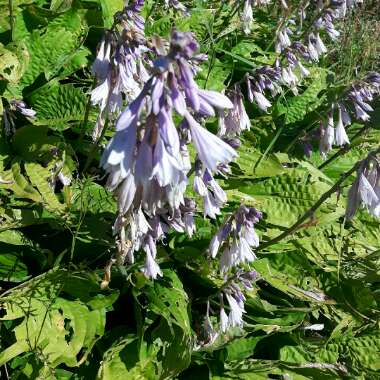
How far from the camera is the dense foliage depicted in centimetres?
252

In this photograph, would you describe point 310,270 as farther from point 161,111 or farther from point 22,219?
Result: point 161,111

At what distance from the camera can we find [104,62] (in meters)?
2.37

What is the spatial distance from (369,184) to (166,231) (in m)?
0.88

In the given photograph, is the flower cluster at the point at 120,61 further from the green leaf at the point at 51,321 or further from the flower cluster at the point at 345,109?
the flower cluster at the point at 345,109

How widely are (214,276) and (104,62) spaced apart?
4.35 feet

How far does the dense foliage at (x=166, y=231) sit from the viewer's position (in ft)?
8.27

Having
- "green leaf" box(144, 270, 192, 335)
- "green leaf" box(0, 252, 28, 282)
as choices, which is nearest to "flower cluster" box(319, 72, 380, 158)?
"green leaf" box(144, 270, 192, 335)

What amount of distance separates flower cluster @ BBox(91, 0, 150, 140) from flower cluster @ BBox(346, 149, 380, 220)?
0.99 metres

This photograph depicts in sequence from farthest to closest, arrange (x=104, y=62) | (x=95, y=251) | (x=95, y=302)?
1. (x=95, y=251)
2. (x=95, y=302)
3. (x=104, y=62)

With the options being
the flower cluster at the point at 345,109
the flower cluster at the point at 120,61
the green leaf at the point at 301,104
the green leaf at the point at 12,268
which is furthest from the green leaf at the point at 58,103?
the green leaf at the point at 301,104

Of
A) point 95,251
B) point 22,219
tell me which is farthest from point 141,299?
point 22,219

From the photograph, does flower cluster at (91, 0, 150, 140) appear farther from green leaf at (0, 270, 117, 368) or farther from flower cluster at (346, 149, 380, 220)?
flower cluster at (346, 149, 380, 220)

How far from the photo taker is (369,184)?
242 cm

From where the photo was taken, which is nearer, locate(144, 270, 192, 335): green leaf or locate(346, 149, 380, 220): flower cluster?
locate(346, 149, 380, 220): flower cluster
